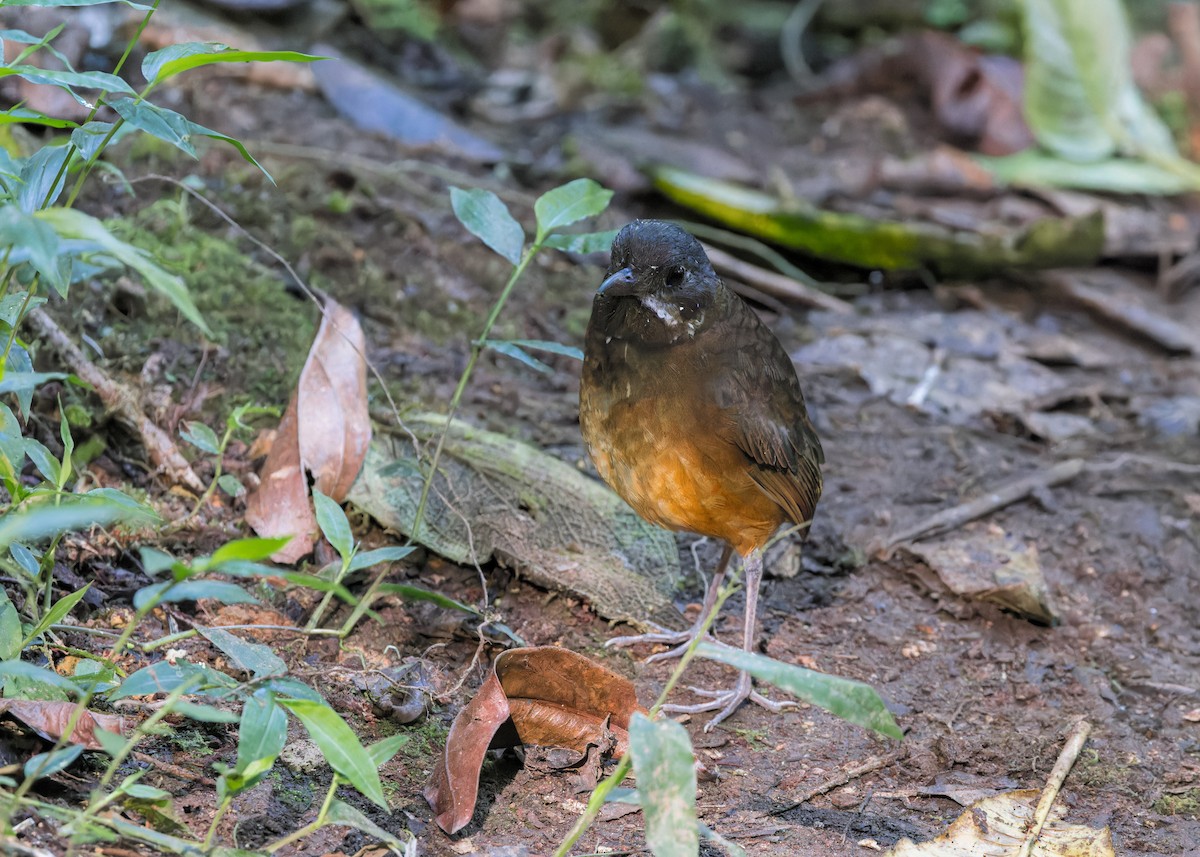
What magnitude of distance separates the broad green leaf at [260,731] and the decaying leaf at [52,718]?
473 mm

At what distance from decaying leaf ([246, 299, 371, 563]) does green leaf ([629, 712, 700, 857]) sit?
1.91 meters

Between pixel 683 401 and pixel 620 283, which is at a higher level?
pixel 620 283

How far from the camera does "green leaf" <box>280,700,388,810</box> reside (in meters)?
2.42

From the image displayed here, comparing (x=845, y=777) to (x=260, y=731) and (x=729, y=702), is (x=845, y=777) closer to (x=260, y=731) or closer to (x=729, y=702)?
(x=729, y=702)

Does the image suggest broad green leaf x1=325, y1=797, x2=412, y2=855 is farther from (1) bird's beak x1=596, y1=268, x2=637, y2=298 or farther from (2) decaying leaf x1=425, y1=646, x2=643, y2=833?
(1) bird's beak x1=596, y1=268, x2=637, y2=298

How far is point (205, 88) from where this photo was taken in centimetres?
658

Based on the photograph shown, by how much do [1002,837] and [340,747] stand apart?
1.86m

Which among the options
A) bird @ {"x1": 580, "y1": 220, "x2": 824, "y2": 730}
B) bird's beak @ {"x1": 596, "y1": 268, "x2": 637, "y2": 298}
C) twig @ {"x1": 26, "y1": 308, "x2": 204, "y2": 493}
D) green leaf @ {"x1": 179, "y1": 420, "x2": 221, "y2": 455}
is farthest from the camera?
twig @ {"x1": 26, "y1": 308, "x2": 204, "y2": 493}

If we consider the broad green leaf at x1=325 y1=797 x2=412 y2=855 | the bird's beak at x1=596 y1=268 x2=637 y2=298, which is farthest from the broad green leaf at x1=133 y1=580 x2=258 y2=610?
the bird's beak at x1=596 y1=268 x2=637 y2=298

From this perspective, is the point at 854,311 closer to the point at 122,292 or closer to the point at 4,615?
the point at 122,292

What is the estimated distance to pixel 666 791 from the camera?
2.33 metres

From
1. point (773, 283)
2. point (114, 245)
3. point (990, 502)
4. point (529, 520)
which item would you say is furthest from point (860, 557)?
point (114, 245)

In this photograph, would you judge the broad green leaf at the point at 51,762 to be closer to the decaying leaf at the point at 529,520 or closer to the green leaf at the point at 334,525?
the green leaf at the point at 334,525

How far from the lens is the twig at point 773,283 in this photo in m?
6.78
